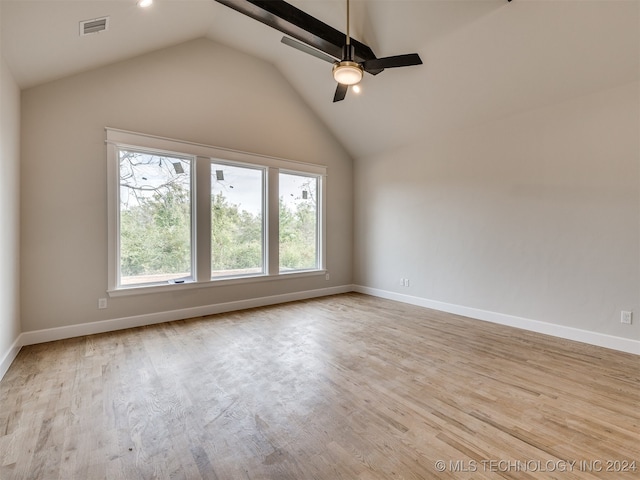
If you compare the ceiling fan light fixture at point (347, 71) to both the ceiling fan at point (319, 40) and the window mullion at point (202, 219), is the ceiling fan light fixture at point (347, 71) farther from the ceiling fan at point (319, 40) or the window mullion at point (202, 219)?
the window mullion at point (202, 219)

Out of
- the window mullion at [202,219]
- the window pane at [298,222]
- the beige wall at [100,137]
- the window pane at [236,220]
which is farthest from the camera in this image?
the window pane at [298,222]

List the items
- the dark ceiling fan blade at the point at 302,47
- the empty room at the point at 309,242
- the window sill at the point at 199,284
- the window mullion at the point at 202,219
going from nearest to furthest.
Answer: the empty room at the point at 309,242 → the dark ceiling fan blade at the point at 302,47 → the window sill at the point at 199,284 → the window mullion at the point at 202,219

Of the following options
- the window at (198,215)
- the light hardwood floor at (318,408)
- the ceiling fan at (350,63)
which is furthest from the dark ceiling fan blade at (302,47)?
the light hardwood floor at (318,408)

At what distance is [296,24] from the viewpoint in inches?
132

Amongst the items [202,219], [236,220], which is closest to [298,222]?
[236,220]

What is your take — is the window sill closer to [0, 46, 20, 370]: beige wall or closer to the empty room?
the empty room

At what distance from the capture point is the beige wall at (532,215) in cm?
328

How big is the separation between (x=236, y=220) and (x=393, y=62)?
3122mm

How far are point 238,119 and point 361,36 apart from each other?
216cm

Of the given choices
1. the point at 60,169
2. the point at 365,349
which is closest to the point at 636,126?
the point at 365,349

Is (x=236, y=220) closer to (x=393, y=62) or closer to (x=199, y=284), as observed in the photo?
(x=199, y=284)

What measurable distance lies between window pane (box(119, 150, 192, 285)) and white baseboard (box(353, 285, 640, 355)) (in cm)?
373

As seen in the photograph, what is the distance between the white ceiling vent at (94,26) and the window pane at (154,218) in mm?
1393

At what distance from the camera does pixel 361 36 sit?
3904 millimetres
